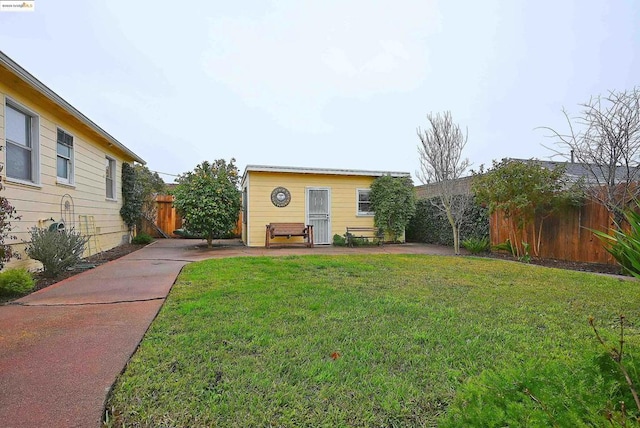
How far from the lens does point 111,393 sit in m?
1.87

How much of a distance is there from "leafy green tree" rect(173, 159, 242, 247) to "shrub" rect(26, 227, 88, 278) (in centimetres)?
426

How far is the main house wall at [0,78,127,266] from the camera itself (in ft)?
17.0

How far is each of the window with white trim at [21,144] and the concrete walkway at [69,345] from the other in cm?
220

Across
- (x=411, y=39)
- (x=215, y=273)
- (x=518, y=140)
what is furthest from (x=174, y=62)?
Answer: (x=518, y=140)

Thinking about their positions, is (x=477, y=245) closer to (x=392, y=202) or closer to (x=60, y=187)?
(x=392, y=202)

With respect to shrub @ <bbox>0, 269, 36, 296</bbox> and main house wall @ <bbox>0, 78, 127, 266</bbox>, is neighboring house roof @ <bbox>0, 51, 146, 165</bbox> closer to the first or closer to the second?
main house wall @ <bbox>0, 78, 127, 266</bbox>

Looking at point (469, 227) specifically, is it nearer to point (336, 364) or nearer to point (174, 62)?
point (336, 364)

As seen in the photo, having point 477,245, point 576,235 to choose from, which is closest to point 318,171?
point 477,245

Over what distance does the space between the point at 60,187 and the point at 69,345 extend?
5583mm

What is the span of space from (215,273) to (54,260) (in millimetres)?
2542

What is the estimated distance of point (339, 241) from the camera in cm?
1121

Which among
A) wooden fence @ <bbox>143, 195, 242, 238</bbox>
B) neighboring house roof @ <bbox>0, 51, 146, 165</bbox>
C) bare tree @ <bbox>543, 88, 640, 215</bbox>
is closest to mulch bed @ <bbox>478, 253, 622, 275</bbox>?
bare tree @ <bbox>543, 88, 640, 215</bbox>

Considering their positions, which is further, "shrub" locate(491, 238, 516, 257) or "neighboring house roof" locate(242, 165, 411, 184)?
"neighboring house roof" locate(242, 165, 411, 184)

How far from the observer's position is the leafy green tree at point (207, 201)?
9.77 m
